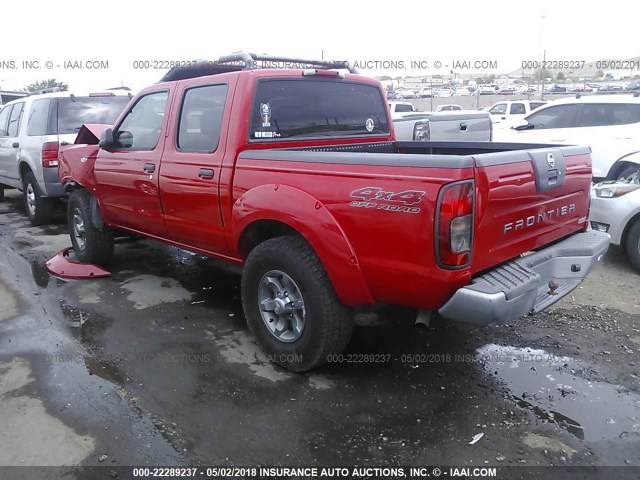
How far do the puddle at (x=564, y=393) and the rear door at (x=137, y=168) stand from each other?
2926 millimetres

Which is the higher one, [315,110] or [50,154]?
[315,110]

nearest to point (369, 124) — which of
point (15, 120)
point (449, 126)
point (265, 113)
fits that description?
point (265, 113)

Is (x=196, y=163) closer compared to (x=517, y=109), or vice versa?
(x=196, y=163)

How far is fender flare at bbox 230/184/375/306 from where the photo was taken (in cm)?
297

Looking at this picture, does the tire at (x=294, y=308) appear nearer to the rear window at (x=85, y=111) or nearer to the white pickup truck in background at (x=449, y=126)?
the rear window at (x=85, y=111)

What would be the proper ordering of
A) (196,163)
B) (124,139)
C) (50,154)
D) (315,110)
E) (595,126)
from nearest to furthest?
(196,163)
(315,110)
(124,139)
(50,154)
(595,126)

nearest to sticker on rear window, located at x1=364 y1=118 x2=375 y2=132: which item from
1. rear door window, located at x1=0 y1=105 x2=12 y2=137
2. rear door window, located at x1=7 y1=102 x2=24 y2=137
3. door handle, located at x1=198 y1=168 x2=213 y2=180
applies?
door handle, located at x1=198 y1=168 x2=213 y2=180

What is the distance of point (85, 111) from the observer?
762cm

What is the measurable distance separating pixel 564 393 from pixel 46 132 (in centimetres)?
721

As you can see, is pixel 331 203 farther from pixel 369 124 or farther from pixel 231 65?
pixel 231 65

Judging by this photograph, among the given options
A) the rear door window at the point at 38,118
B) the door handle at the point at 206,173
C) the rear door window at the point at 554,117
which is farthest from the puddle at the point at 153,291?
the rear door window at the point at 554,117

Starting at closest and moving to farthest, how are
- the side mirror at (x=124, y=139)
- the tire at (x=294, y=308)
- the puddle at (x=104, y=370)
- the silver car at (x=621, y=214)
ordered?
the tire at (x=294, y=308) → the puddle at (x=104, y=370) → the side mirror at (x=124, y=139) → the silver car at (x=621, y=214)

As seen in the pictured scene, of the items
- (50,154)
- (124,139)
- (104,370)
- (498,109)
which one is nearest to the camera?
(104,370)

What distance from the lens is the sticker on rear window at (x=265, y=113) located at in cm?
375
